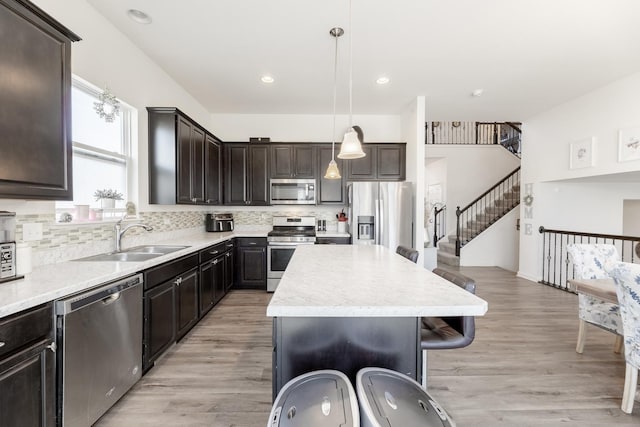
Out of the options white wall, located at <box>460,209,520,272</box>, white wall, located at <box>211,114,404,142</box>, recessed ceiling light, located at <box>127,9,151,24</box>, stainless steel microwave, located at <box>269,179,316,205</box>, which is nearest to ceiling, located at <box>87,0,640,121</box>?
recessed ceiling light, located at <box>127,9,151,24</box>

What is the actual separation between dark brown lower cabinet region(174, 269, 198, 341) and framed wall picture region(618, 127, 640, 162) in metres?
5.45

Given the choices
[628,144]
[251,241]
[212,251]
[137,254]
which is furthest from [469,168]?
[137,254]

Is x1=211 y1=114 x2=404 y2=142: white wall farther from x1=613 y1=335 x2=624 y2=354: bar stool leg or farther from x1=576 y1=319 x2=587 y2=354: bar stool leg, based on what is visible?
x1=613 y1=335 x2=624 y2=354: bar stool leg

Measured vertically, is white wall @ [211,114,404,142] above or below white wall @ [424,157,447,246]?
above

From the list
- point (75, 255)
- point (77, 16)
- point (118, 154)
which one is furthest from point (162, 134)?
point (75, 255)

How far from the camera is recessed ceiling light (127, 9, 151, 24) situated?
2.37 metres

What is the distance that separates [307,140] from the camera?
195 inches

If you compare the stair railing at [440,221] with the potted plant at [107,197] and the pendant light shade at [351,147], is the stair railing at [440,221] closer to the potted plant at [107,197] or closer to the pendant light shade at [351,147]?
the pendant light shade at [351,147]

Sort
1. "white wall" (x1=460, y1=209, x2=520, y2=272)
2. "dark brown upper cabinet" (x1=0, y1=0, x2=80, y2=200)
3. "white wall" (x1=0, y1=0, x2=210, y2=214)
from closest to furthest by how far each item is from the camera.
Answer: "dark brown upper cabinet" (x1=0, y1=0, x2=80, y2=200) → "white wall" (x1=0, y1=0, x2=210, y2=214) → "white wall" (x1=460, y1=209, x2=520, y2=272)

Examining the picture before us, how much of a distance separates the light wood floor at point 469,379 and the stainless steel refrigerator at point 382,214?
4.91ft

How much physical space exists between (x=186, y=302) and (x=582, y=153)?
5.74 meters

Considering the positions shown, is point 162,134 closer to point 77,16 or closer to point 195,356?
point 77,16

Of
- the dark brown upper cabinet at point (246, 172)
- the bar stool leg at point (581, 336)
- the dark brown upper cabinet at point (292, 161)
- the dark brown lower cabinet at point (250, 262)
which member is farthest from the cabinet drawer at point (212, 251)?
the bar stool leg at point (581, 336)

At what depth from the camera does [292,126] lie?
4988 mm
